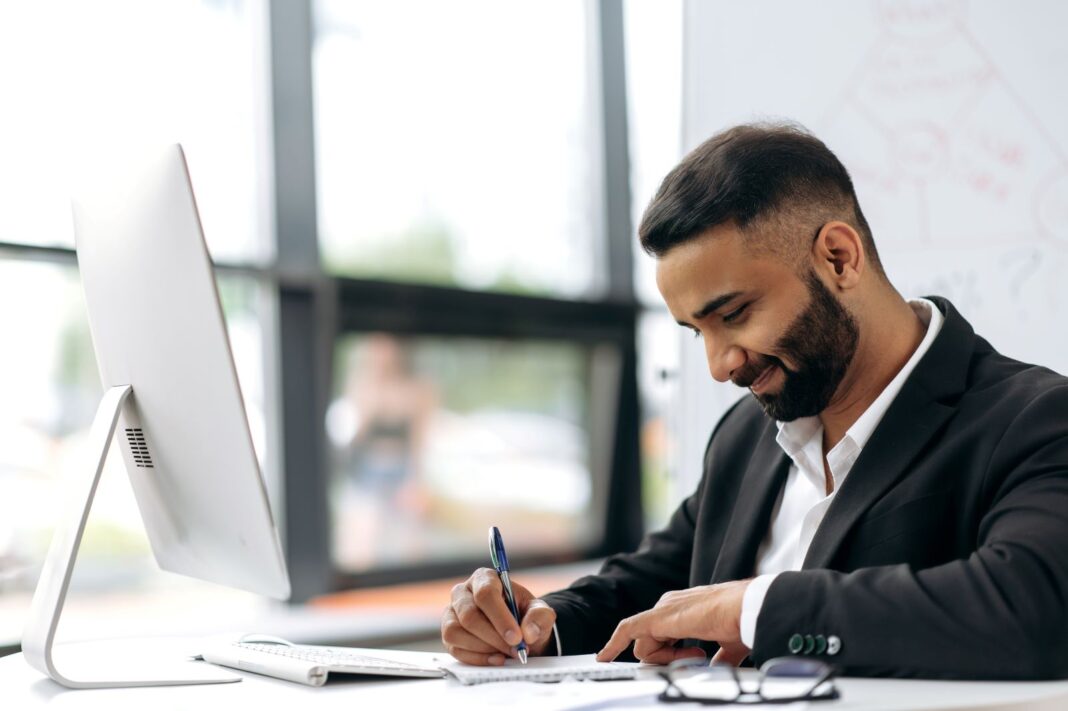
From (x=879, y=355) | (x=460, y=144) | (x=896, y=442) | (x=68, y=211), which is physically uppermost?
(x=460, y=144)

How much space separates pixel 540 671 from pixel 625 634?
0.11 meters

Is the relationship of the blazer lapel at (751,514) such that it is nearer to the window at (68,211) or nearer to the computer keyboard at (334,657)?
the computer keyboard at (334,657)

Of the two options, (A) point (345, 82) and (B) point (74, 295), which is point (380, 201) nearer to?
(A) point (345, 82)

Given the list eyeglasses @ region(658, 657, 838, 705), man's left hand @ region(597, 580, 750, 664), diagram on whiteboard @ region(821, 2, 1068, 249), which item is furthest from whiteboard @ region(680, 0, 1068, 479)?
eyeglasses @ region(658, 657, 838, 705)

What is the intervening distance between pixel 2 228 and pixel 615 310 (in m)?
2.06

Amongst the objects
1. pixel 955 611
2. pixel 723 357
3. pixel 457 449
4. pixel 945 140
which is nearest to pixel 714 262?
pixel 723 357

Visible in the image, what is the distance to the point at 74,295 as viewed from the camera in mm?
2703

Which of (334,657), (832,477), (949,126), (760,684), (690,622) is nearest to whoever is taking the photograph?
(760,684)

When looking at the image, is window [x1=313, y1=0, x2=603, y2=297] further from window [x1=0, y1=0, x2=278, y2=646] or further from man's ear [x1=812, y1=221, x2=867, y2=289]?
man's ear [x1=812, y1=221, x2=867, y2=289]

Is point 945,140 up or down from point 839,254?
up

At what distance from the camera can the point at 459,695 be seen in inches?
43.3

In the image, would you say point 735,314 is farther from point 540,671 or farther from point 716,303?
point 540,671

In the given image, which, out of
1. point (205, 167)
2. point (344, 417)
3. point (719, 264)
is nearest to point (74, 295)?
point (205, 167)

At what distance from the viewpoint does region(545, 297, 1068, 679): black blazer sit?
1.08 m
